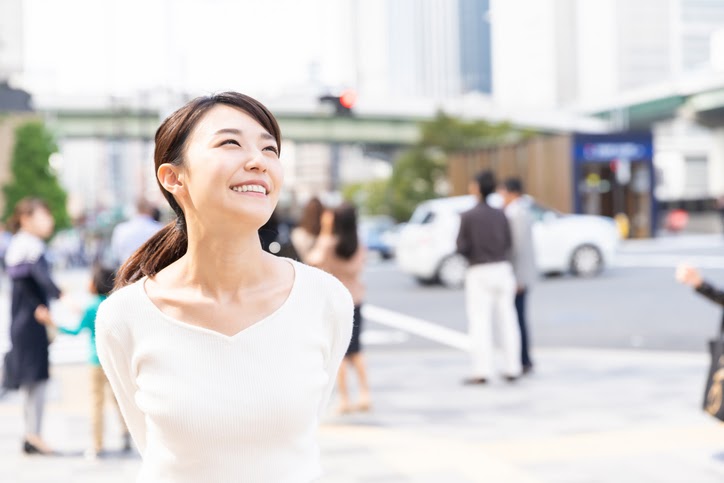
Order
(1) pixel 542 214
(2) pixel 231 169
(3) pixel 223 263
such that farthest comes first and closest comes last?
(1) pixel 542 214, (3) pixel 223 263, (2) pixel 231 169

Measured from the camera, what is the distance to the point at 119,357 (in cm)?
213

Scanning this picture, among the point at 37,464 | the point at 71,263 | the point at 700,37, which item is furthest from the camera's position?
the point at 700,37

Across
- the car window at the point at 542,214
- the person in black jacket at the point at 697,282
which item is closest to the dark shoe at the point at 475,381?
the person in black jacket at the point at 697,282

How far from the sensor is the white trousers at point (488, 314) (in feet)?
30.4

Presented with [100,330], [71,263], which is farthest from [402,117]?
[100,330]

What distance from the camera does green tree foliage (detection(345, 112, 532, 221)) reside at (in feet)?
171

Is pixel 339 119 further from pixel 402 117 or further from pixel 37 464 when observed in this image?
pixel 37 464

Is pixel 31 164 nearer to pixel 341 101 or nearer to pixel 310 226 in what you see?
pixel 341 101

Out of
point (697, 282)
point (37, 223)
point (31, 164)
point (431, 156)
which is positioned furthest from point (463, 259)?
point (31, 164)

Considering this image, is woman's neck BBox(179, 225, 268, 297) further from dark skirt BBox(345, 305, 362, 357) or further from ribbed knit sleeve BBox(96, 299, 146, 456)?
dark skirt BBox(345, 305, 362, 357)

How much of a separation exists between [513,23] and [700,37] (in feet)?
108

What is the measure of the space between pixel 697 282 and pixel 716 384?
1.95 ft

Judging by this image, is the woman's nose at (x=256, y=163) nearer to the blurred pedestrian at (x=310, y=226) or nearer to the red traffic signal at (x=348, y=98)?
the blurred pedestrian at (x=310, y=226)

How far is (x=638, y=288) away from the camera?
1809cm
